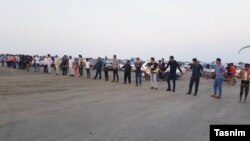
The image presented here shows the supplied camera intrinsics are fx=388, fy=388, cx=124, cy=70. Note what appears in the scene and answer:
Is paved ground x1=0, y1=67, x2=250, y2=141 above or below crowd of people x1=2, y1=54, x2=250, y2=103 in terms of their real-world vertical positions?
below

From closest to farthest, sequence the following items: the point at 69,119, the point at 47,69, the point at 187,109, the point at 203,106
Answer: the point at 69,119, the point at 187,109, the point at 203,106, the point at 47,69

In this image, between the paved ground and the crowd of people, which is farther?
the crowd of people

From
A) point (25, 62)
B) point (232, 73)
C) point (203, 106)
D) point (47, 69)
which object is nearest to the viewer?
point (203, 106)

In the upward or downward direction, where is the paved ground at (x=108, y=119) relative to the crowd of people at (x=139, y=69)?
downward

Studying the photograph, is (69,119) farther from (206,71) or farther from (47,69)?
(206,71)

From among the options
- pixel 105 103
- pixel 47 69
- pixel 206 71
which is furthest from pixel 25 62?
pixel 105 103

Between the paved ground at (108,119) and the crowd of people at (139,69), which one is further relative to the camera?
the crowd of people at (139,69)

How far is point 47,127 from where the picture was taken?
31.7 ft

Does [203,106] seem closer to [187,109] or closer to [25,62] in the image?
[187,109]

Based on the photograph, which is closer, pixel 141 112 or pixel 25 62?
pixel 141 112

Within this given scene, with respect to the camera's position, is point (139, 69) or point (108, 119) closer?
point (108, 119)

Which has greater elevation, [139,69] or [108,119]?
[139,69]

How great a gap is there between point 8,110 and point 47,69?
2618cm

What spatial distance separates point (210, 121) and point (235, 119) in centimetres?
111
